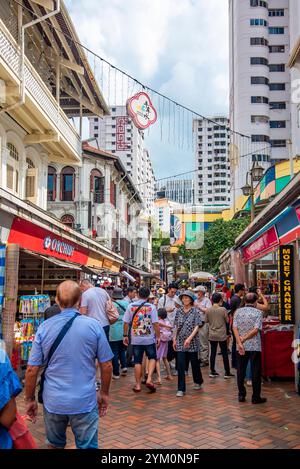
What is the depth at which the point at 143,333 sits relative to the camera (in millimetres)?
7816

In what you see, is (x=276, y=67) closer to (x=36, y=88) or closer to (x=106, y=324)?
(x=36, y=88)

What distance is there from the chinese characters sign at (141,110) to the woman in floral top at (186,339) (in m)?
5.41

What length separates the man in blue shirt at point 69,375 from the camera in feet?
11.4

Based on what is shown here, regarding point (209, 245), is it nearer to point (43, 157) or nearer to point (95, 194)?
point (95, 194)

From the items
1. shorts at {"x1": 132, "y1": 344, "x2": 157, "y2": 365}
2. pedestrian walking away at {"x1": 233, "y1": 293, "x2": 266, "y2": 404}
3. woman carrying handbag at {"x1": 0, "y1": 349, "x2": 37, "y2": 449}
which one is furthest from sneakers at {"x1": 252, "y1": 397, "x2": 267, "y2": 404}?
woman carrying handbag at {"x1": 0, "y1": 349, "x2": 37, "y2": 449}

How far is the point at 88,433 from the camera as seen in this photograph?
11.5 feet

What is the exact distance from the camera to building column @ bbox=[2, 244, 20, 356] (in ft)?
26.9

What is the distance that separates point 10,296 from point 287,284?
496cm

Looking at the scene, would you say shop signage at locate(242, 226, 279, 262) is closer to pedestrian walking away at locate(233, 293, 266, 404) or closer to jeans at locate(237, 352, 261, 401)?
pedestrian walking away at locate(233, 293, 266, 404)

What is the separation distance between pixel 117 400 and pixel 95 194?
23.6m

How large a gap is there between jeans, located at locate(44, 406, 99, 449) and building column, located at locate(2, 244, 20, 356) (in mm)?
4902

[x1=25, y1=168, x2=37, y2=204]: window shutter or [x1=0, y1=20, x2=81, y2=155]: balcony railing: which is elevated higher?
[x1=0, y1=20, x2=81, y2=155]: balcony railing

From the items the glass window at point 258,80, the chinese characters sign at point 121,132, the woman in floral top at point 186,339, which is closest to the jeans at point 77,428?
the woman in floral top at point 186,339

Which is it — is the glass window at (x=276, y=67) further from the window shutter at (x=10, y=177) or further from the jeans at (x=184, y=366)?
the jeans at (x=184, y=366)
